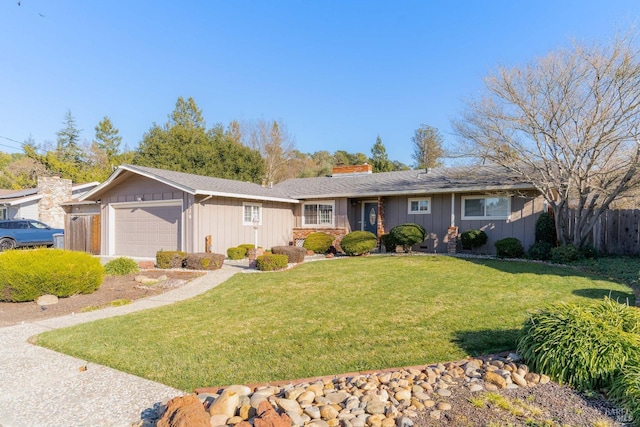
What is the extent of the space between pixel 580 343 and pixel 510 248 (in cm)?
958

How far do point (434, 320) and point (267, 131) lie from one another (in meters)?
33.8

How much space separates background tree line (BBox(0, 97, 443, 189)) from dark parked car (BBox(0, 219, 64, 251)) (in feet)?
48.2

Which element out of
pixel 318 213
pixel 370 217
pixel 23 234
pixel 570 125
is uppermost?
pixel 570 125

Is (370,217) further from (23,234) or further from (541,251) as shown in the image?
(23,234)

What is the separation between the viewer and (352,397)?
283 centimetres

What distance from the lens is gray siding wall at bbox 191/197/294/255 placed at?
43.7 ft

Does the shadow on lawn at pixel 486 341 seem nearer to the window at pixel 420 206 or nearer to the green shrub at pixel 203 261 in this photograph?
the green shrub at pixel 203 261

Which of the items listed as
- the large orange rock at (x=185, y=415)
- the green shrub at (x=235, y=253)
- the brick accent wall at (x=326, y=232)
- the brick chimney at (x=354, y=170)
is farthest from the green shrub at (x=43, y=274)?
the brick chimney at (x=354, y=170)

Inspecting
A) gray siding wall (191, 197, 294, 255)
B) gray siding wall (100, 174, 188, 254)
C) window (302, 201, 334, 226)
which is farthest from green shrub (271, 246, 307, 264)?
window (302, 201, 334, 226)

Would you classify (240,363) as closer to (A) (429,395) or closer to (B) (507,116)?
(A) (429,395)

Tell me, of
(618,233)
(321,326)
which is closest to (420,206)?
(618,233)

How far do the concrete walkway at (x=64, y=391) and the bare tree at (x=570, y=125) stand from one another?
1151cm

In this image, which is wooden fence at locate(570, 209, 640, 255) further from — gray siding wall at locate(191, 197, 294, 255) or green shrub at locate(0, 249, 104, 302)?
green shrub at locate(0, 249, 104, 302)

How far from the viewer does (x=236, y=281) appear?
9266 mm
